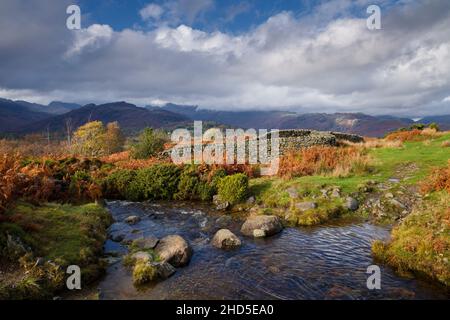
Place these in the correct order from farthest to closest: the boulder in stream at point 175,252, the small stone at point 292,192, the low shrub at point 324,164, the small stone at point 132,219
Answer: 1. the low shrub at point 324,164
2. the small stone at point 292,192
3. the small stone at point 132,219
4. the boulder in stream at point 175,252

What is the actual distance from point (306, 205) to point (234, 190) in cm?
413

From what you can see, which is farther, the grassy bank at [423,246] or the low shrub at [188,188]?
the low shrub at [188,188]

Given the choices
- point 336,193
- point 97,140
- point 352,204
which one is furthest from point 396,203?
point 97,140

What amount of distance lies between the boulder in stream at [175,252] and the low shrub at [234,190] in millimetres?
6437

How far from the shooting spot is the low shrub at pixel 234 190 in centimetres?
1736

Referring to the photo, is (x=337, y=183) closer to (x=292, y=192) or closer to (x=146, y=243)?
(x=292, y=192)

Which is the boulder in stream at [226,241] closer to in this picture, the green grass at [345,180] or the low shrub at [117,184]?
the green grass at [345,180]

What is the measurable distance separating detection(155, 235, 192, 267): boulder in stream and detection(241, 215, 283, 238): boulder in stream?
3.02 meters

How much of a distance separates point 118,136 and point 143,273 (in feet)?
203

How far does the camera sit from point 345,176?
1908cm

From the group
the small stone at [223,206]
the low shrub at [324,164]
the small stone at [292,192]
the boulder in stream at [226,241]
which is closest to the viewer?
the boulder in stream at [226,241]

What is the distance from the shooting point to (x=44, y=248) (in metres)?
9.83

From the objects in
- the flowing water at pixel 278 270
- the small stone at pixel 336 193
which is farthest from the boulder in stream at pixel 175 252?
the small stone at pixel 336 193
